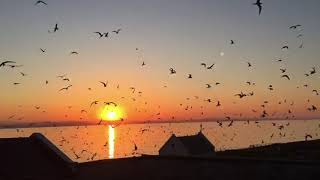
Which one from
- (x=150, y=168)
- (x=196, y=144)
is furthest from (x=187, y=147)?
(x=150, y=168)

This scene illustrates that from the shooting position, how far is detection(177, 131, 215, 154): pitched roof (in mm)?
80100

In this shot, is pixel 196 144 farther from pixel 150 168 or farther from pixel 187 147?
pixel 150 168

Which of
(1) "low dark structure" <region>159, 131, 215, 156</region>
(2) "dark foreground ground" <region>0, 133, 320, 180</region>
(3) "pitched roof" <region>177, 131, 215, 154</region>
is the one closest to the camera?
(2) "dark foreground ground" <region>0, 133, 320, 180</region>

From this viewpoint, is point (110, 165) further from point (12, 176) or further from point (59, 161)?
point (12, 176)

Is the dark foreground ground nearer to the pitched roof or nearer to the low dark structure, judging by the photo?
the low dark structure

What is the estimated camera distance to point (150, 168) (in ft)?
114

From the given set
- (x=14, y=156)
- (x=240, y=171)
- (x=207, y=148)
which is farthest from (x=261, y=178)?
(x=207, y=148)

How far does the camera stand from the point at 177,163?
114ft

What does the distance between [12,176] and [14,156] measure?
5.79 ft

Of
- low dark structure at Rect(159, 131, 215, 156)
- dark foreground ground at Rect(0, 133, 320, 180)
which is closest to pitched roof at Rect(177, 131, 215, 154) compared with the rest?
low dark structure at Rect(159, 131, 215, 156)

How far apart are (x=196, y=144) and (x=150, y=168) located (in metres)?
47.8

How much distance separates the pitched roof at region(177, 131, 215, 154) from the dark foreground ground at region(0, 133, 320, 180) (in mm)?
44506

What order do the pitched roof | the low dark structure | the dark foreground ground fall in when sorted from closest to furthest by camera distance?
the dark foreground ground, the low dark structure, the pitched roof

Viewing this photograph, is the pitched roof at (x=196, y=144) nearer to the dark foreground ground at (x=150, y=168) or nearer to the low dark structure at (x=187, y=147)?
the low dark structure at (x=187, y=147)
